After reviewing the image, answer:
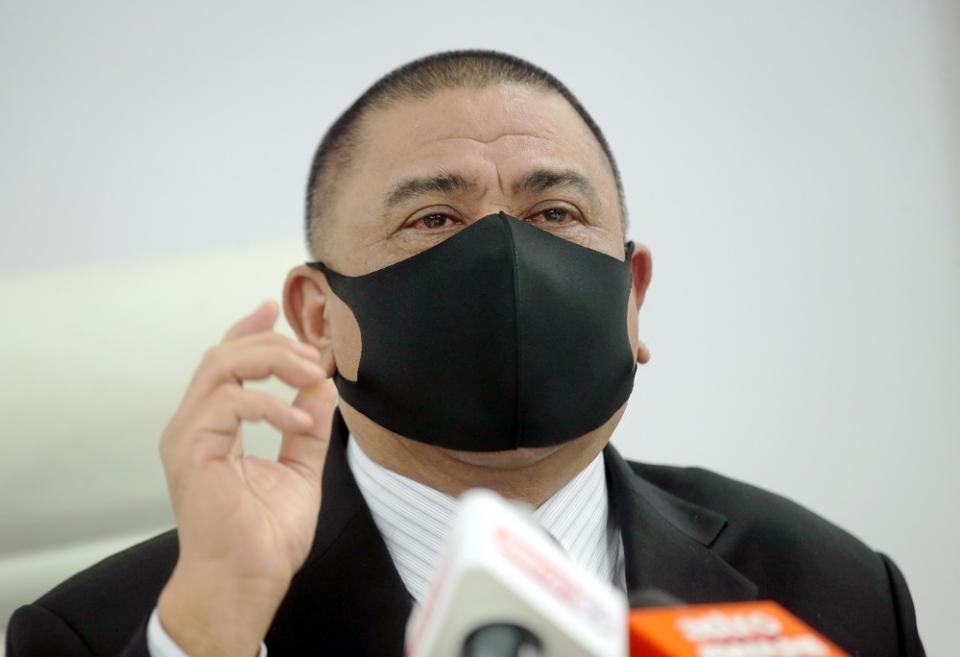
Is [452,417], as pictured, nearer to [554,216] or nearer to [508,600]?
[554,216]

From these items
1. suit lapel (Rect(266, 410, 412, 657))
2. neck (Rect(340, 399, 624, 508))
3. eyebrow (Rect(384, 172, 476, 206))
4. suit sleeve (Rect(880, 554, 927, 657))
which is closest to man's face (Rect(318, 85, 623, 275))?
eyebrow (Rect(384, 172, 476, 206))

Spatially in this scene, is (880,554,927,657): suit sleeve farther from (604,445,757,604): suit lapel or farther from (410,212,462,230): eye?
(410,212,462,230): eye

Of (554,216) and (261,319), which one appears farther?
(554,216)

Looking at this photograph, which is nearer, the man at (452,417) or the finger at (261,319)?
the finger at (261,319)

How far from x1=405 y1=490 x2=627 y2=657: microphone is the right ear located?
91cm

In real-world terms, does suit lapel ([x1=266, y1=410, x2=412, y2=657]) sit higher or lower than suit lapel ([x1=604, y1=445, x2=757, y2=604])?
lower

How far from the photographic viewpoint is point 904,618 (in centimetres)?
155

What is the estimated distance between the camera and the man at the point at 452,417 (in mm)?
1271

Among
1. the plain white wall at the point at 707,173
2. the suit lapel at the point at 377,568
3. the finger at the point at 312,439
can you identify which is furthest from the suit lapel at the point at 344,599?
the plain white wall at the point at 707,173

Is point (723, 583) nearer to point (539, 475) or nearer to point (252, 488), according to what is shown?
point (539, 475)

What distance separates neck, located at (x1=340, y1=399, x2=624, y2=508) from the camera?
1.40 meters

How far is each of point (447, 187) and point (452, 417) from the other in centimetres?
31

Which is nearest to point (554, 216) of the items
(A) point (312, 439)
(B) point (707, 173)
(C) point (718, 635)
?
(A) point (312, 439)

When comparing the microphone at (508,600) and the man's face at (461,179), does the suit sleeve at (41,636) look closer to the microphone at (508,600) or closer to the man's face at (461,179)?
the man's face at (461,179)
